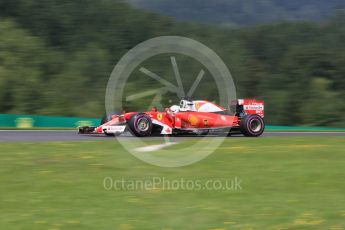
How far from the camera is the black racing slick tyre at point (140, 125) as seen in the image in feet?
66.2

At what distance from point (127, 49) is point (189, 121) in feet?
170

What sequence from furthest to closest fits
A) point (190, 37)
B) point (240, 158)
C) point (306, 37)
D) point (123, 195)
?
point (306, 37)
point (190, 37)
point (240, 158)
point (123, 195)

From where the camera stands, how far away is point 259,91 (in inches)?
2653

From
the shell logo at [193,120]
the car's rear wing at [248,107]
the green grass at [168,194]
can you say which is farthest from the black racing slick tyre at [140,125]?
the green grass at [168,194]

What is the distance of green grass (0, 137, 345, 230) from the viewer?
896cm

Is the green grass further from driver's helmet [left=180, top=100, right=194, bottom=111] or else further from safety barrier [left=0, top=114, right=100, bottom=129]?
safety barrier [left=0, top=114, right=100, bottom=129]

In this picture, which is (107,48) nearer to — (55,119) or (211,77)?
(211,77)

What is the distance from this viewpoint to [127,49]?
72.4m

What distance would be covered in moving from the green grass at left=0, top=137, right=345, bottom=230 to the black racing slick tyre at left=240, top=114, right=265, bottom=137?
22.9ft

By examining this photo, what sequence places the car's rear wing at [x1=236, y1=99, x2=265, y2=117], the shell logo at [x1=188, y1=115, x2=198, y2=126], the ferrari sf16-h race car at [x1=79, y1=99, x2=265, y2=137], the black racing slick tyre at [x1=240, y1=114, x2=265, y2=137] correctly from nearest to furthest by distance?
the ferrari sf16-h race car at [x1=79, y1=99, x2=265, y2=137]
the shell logo at [x1=188, y1=115, x2=198, y2=126]
the black racing slick tyre at [x1=240, y1=114, x2=265, y2=137]
the car's rear wing at [x1=236, y1=99, x2=265, y2=117]

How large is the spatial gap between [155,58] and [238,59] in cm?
1091

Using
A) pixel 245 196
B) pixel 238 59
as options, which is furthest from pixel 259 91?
pixel 245 196

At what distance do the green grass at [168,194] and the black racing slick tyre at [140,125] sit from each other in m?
5.04

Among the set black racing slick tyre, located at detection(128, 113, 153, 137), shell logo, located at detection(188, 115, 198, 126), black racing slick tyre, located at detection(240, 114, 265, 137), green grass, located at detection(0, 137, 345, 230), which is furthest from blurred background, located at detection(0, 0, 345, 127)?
green grass, located at detection(0, 137, 345, 230)
